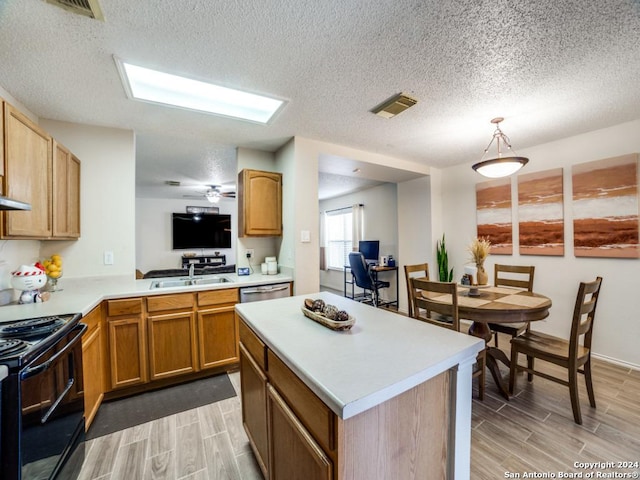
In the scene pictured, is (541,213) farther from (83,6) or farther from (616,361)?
(83,6)

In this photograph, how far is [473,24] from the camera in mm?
1404

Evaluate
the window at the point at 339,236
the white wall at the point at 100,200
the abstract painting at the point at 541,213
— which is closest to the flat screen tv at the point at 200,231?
the window at the point at 339,236

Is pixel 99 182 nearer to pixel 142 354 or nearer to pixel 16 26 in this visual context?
pixel 16 26

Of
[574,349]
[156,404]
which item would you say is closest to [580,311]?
[574,349]

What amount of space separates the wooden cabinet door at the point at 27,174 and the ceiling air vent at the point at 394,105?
2.45 meters

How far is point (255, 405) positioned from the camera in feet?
4.64

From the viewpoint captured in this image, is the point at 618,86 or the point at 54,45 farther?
the point at 618,86

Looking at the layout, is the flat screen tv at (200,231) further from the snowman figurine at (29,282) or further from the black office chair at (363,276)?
the snowman figurine at (29,282)

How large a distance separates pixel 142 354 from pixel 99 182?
1673 millimetres

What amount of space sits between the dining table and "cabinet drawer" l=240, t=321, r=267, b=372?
156 centimetres

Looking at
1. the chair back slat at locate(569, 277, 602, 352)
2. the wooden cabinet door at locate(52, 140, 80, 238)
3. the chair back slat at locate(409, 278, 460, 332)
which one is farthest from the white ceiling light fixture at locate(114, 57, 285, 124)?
the chair back slat at locate(569, 277, 602, 352)

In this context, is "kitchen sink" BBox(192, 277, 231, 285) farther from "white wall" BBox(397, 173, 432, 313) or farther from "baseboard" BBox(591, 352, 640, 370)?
"baseboard" BBox(591, 352, 640, 370)

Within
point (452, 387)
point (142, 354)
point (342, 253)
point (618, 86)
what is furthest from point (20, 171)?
point (342, 253)

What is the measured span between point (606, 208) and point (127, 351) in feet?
15.6
